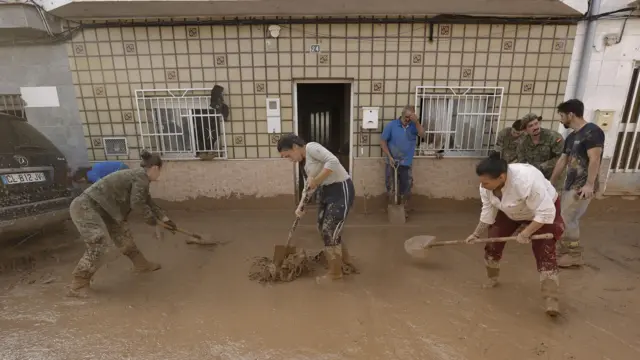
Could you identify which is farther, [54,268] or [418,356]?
[54,268]

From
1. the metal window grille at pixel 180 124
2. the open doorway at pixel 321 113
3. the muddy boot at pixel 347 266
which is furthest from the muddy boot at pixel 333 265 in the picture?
the open doorway at pixel 321 113

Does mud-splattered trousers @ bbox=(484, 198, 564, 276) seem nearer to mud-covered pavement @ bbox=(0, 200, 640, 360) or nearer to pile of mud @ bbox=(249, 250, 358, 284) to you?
mud-covered pavement @ bbox=(0, 200, 640, 360)

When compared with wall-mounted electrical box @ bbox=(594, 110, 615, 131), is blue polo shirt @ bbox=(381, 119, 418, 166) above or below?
below

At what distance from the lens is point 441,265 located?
3.42 metres

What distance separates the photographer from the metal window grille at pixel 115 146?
4.86 meters

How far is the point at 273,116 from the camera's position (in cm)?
475

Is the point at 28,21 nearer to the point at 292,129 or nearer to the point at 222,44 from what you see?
the point at 222,44

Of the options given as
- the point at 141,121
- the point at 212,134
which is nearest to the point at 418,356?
the point at 212,134

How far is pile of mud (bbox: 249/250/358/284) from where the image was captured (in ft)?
10.4

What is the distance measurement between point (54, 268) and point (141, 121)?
229cm

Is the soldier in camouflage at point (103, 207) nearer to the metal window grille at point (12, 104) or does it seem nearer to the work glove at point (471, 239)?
the work glove at point (471, 239)

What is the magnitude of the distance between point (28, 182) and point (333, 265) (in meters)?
3.38

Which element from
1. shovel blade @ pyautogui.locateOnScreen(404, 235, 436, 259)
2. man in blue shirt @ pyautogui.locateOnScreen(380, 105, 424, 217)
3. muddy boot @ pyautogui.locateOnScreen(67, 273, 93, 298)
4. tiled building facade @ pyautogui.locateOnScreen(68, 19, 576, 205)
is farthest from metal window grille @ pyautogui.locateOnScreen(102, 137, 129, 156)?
shovel blade @ pyautogui.locateOnScreen(404, 235, 436, 259)

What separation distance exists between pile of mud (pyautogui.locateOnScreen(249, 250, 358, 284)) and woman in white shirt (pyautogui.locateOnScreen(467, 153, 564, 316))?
1.41m
